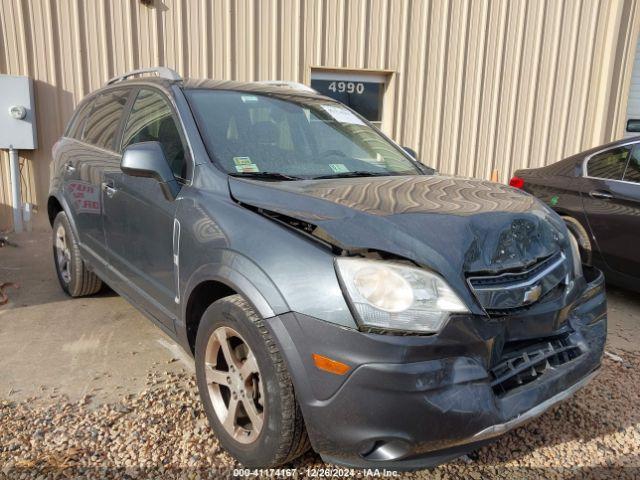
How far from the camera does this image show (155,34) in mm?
5934

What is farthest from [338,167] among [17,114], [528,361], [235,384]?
[17,114]

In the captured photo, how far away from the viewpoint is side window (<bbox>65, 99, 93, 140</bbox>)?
4031 millimetres

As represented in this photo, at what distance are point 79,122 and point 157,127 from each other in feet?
5.43

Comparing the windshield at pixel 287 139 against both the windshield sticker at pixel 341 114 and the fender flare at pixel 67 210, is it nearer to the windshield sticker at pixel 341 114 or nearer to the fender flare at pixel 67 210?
the windshield sticker at pixel 341 114

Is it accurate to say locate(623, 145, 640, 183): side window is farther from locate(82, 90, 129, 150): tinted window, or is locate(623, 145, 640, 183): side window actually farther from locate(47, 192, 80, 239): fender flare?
locate(47, 192, 80, 239): fender flare

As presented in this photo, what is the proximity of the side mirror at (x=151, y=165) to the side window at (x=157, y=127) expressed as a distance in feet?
0.30

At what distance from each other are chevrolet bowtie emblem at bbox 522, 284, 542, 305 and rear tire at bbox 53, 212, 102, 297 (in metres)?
3.22

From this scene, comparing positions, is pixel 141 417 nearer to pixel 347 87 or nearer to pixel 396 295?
pixel 396 295

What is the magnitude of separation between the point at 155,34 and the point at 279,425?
549 cm

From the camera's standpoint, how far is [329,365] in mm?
1679

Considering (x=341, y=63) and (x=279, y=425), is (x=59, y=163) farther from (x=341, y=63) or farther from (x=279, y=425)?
(x=341, y=63)

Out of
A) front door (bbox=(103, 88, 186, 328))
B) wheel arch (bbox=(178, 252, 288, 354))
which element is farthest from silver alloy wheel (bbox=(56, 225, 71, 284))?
wheel arch (bbox=(178, 252, 288, 354))

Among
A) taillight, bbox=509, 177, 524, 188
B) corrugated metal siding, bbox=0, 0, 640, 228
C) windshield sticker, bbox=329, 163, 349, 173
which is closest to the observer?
windshield sticker, bbox=329, 163, 349, 173

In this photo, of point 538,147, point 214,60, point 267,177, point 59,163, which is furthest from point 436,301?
point 538,147
